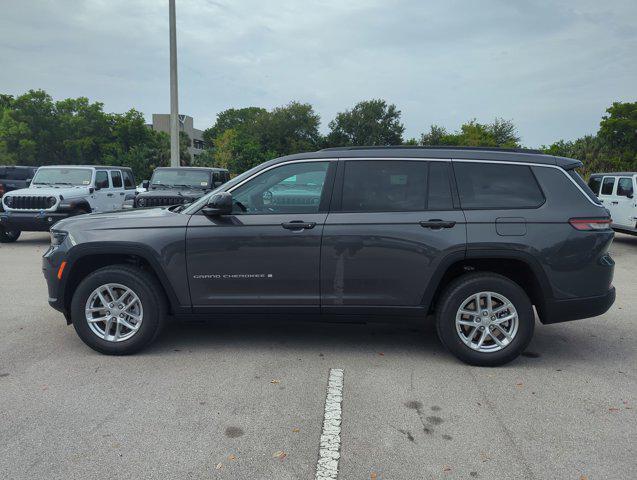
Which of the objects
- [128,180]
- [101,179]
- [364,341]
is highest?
[101,179]

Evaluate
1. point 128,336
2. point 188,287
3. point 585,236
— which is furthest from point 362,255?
point 128,336

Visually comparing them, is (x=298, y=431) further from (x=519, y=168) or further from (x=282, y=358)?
(x=519, y=168)

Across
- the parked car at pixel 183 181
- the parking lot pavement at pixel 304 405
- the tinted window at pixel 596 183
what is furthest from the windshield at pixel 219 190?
the tinted window at pixel 596 183

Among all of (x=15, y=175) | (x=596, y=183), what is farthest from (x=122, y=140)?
(x=596, y=183)

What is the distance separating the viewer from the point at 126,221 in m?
4.79

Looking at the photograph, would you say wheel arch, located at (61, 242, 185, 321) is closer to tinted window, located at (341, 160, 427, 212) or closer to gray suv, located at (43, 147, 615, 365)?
gray suv, located at (43, 147, 615, 365)

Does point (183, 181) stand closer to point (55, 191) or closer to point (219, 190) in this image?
point (55, 191)

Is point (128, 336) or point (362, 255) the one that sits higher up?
point (362, 255)

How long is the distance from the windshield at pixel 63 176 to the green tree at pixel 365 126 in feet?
199

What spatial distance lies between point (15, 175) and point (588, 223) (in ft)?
69.5

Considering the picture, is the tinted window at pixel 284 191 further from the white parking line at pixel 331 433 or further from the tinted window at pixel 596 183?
the tinted window at pixel 596 183

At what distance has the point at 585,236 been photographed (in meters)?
4.50

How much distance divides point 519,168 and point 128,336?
3721 mm

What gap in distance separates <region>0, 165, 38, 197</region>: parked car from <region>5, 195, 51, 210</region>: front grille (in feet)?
30.8
